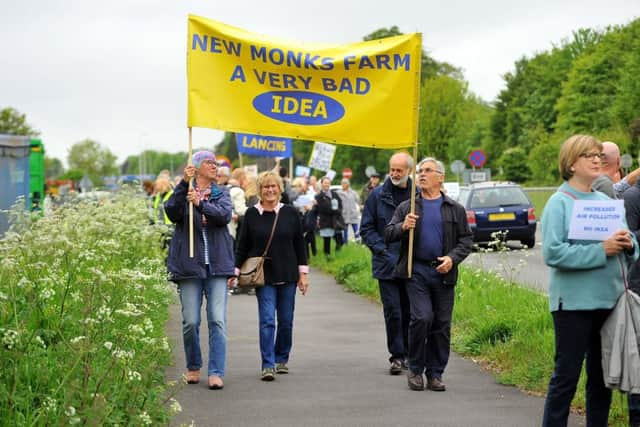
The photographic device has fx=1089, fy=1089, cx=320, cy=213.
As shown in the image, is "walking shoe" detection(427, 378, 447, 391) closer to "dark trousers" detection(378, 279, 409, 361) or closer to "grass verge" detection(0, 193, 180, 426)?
"dark trousers" detection(378, 279, 409, 361)

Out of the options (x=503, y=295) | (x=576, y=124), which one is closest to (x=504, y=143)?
(x=576, y=124)

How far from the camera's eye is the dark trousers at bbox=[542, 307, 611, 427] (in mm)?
5984

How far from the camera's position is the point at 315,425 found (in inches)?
287

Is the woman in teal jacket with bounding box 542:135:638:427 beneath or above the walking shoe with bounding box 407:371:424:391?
above

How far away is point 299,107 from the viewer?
9.73 m

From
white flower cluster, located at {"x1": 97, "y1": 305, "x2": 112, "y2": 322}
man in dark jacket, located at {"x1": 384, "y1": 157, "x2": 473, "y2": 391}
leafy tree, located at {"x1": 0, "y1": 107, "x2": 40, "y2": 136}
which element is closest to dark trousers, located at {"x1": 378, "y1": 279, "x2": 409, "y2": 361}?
man in dark jacket, located at {"x1": 384, "y1": 157, "x2": 473, "y2": 391}

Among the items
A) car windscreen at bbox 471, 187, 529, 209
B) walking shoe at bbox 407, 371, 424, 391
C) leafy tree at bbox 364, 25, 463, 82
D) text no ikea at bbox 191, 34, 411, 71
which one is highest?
leafy tree at bbox 364, 25, 463, 82

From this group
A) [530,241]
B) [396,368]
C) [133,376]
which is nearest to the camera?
[133,376]

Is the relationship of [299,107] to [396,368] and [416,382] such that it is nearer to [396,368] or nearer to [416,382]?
[396,368]

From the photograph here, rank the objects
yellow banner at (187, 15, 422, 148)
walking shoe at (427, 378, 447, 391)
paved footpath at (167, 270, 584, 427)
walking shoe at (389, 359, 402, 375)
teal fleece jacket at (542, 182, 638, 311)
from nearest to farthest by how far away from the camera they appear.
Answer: teal fleece jacket at (542, 182, 638, 311) → paved footpath at (167, 270, 584, 427) → walking shoe at (427, 378, 447, 391) → walking shoe at (389, 359, 402, 375) → yellow banner at (187, 15, 422, 148)

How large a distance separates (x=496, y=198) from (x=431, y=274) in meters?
18.3

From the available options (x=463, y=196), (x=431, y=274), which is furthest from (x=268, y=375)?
(x=463, y=196)

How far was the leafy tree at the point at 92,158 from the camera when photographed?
159250 millimetres

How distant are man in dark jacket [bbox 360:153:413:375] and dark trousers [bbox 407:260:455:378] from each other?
738 mm
